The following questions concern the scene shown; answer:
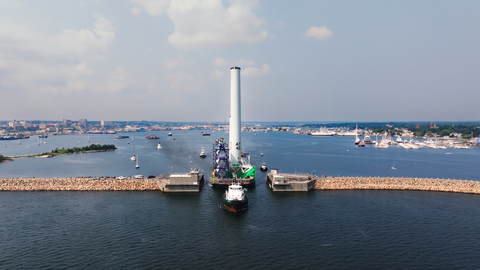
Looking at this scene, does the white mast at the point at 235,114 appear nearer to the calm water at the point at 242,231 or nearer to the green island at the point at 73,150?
the calm water at the point at 242,231

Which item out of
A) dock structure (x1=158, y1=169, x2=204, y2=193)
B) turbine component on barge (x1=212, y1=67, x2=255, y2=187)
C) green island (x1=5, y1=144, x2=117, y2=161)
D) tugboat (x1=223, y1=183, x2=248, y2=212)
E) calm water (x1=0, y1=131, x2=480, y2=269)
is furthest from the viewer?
green island (x1=5, y1=144, x2=117, y2=161)

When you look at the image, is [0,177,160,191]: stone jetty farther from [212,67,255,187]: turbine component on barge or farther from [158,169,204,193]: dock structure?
[212,67,255,187]: turbine component on barge

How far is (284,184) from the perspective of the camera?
173 ft

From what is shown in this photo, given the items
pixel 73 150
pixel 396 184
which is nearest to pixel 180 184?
pixel 396 184

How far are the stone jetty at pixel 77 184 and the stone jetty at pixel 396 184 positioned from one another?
3328cm

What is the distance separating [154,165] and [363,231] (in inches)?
2623

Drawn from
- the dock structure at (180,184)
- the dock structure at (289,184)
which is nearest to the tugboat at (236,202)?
the dock structure at (180,184)

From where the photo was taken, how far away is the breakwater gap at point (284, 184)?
51938 millimetres

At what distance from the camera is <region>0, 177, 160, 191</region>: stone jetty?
52.0 meters

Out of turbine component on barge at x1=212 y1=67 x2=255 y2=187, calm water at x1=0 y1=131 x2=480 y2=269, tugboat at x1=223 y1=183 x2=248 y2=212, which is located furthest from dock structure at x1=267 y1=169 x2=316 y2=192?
tugboat at x1=223 y1=183 x2=248 y2=212

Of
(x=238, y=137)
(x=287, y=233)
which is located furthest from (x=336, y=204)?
(x=238, y=137)

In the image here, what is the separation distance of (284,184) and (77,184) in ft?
128

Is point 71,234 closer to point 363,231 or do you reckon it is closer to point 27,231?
point 27,231

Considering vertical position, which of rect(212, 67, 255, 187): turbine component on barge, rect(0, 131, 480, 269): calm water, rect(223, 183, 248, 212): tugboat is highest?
rect(212, 67, 255, 187): turbine component on barge
